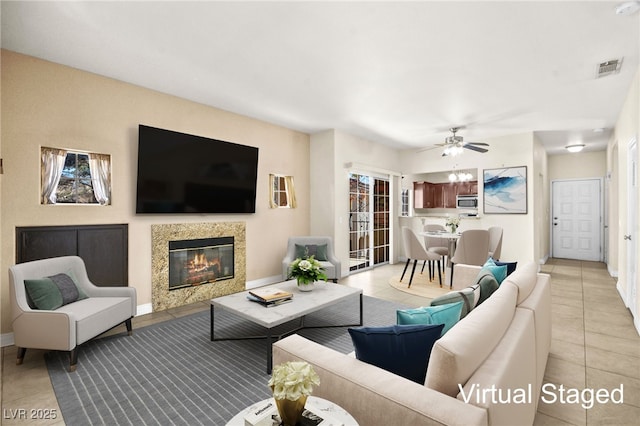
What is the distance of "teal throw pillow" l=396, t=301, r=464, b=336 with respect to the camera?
152 centimetres

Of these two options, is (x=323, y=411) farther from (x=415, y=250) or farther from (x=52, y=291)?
(x=415, y=250)

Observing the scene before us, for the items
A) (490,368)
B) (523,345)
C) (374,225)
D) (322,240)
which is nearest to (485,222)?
(374,225)

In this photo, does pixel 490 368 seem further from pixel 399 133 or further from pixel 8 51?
pixel 399 133

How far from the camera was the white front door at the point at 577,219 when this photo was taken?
732 cm

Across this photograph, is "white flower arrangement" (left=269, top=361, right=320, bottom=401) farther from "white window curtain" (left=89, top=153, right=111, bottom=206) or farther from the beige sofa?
"white window curtain" (left=89, top=153, right=111, bottom=206)

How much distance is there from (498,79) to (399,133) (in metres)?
2.48

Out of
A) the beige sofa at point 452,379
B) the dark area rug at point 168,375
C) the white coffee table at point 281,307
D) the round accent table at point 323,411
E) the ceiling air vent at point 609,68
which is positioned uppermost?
the ceiling air vent at point 609,68

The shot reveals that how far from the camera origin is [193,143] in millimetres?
4176

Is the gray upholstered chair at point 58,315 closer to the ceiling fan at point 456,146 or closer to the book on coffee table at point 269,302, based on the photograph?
the book on coffee table at point 269,302

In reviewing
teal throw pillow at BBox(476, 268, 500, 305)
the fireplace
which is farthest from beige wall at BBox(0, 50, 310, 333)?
teal throw pillow at BBox(476, 268, 500, 305)

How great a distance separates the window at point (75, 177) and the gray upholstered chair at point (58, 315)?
0.70 metres

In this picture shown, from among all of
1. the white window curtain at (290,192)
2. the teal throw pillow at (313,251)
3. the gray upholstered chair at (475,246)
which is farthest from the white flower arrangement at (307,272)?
the gray upholstered chair at (475,246)

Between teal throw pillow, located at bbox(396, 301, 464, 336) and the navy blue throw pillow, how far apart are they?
0.19m

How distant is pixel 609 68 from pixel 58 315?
5653 mm
